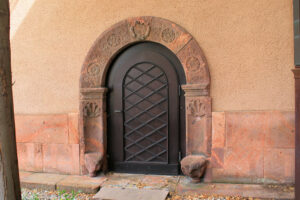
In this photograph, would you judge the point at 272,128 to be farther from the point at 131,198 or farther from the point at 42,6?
the point at 42,6

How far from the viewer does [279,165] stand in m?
3.54

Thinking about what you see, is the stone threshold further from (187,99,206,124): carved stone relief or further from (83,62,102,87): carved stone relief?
(83,62,102,87): carved stone relief

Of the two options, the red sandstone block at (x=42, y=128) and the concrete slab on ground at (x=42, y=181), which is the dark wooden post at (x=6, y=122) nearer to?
the concrete slab on ground at (x=42, y=181)

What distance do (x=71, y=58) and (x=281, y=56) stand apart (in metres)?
3.18

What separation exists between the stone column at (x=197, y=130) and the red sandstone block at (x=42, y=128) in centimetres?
203

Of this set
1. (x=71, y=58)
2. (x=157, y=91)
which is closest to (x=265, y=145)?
(x=157, y=91)

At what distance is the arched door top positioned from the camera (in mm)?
3789

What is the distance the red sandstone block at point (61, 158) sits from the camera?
432 cm

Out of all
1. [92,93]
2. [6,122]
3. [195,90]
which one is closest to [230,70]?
[195,90]

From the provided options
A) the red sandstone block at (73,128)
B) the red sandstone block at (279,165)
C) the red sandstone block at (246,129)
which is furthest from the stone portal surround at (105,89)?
the red sandstone block at (279,165)

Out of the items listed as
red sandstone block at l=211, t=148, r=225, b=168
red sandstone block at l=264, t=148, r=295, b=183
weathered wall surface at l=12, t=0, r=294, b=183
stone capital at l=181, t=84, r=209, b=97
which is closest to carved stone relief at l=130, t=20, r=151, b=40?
weathered wall surface at l=12, t=0, r=294, b=183

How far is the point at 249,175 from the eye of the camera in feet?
12.0

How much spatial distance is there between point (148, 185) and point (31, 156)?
2.19m

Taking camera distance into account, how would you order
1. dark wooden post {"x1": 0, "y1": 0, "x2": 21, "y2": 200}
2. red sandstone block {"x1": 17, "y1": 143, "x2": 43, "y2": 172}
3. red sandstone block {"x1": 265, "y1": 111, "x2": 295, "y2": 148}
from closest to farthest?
1. dark wooden post {"x1": 0, "y1": 0, "x2": 21, "y2": 200}
2. red sandstone block {"x1": 265, "y1": 111, "x2": 295, "y2": 148}
3. red sandstone block {"x1": 17, "y1": 143, "x2": 43, "y2": 172}
